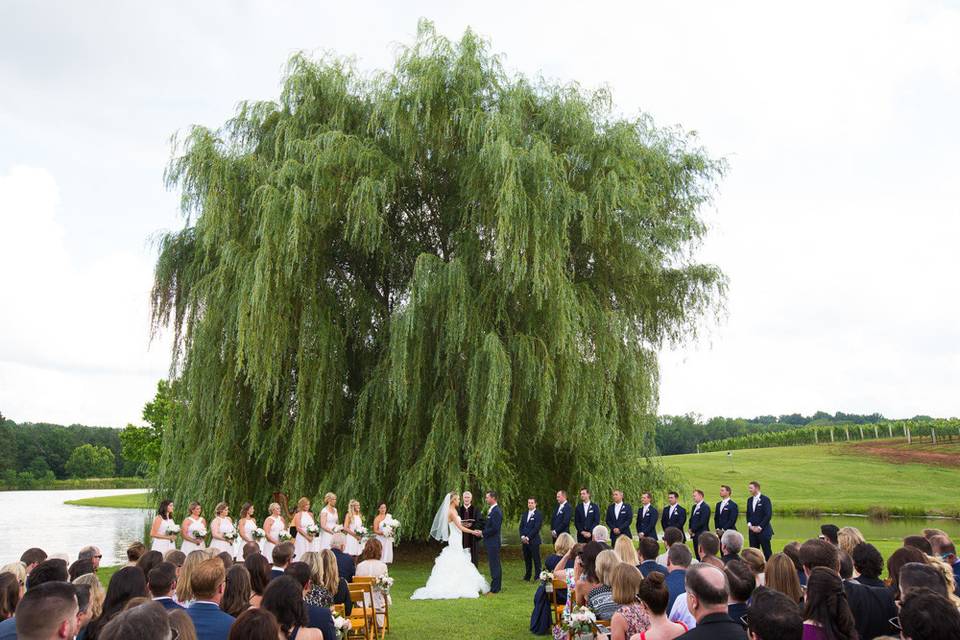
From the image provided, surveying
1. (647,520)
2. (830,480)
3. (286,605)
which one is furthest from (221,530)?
(830,480)

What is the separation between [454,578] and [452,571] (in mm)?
154

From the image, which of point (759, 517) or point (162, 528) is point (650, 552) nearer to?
point (759, 517)

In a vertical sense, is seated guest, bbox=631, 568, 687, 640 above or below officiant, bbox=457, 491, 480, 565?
above

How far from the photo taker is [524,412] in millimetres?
15578

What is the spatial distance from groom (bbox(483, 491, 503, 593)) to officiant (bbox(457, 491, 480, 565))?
0.34m

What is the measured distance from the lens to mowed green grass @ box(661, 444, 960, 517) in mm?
36750

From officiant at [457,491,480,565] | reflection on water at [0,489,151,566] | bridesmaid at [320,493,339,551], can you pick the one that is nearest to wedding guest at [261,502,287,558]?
bridesmaid at [320,493,339,551]

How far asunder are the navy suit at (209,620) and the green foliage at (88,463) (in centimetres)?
10211

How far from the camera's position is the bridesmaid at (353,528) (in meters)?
12.5

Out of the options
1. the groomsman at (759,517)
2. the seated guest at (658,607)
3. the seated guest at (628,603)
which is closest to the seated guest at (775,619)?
the seated guest at (658,607)

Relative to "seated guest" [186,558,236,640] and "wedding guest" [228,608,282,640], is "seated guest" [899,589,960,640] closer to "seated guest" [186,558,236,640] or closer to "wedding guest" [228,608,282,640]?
"wedding guest" [228,608,282,640]

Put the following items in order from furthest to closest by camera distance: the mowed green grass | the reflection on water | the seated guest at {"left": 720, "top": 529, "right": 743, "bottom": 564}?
the mowed green grass → the reflection on water → the seated guest at {"left": 720, "top": 529, "right": 743, "bottom": 564}

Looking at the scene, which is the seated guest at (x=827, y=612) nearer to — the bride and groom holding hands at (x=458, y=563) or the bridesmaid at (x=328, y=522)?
the bride and groom holding hands at (x=458, y=563)

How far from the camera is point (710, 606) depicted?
383 centimetres
